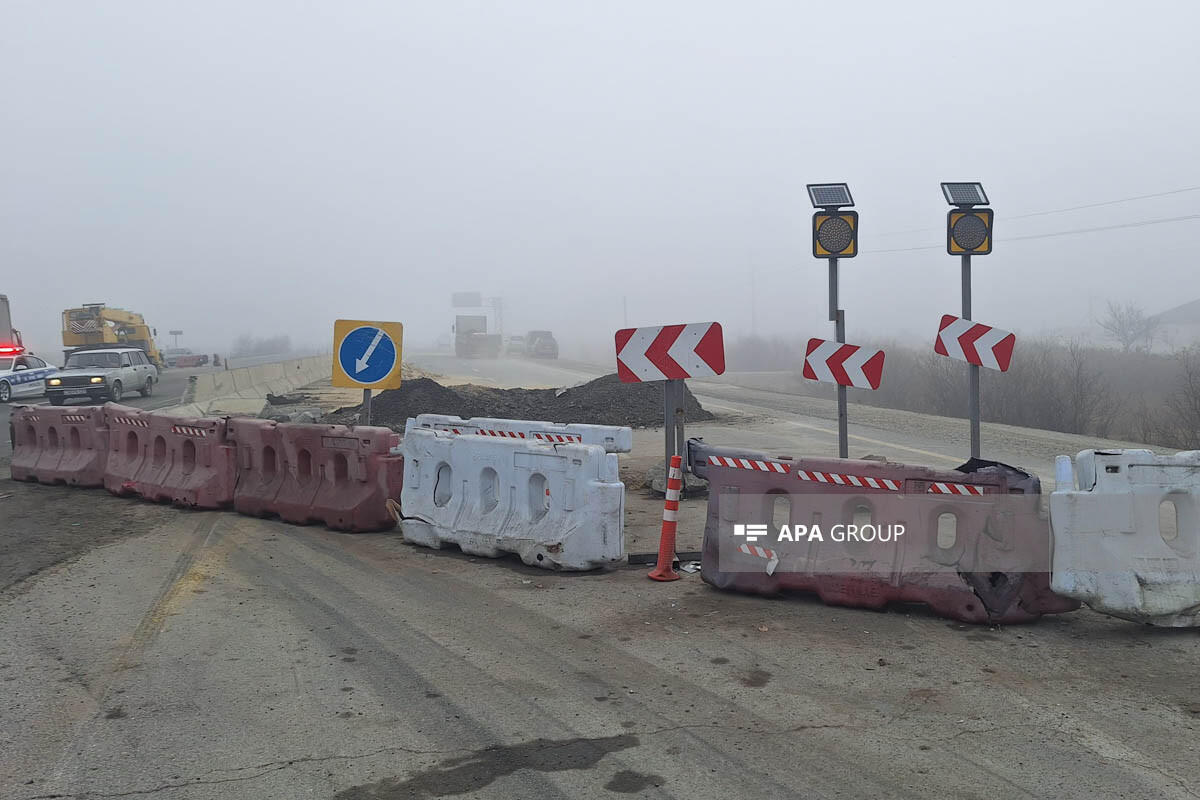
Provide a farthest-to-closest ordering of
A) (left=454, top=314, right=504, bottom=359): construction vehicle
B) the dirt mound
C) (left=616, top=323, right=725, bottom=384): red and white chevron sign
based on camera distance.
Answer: (left=454, top=314, right=504, bottom=359): construction vehicle < the dirt mound < (left=616, top=323, right=725, bottom=384): red and white chevron sign

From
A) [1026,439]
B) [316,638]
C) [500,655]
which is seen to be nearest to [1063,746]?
[500,655]

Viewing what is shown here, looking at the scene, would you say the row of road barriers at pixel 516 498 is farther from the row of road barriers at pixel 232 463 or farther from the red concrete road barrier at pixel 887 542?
the red concrete road barrier at pixel 887 542

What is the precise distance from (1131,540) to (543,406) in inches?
735

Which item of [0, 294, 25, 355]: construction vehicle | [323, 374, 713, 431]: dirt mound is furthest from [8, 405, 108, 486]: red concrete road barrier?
[0, 294, 25, 355]: construction vehicle

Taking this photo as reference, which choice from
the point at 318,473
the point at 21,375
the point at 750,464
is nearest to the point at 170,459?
the point at 318,473

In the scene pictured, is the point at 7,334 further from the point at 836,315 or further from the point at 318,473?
the point at 836,315

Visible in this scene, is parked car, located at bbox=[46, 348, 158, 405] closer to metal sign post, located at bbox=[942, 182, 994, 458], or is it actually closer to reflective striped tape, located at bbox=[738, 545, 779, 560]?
metal sign post, located at bbox=[942, 182, 994, 458]

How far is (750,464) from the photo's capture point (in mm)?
7656

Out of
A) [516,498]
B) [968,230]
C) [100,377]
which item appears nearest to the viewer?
[516,498]

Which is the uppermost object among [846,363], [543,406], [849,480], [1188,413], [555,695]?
[846,363]

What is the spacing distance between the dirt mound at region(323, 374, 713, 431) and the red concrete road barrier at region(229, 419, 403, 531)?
10503 mm

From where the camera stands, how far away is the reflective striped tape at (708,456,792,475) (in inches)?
297

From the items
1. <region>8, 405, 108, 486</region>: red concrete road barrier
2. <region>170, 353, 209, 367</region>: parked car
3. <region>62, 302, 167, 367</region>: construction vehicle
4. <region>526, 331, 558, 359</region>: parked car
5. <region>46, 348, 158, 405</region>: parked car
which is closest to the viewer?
<region>8, 405, 108, 486</region>: red concrete road barrier

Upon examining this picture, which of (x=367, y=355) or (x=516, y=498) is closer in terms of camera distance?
(x=516, y=498)
